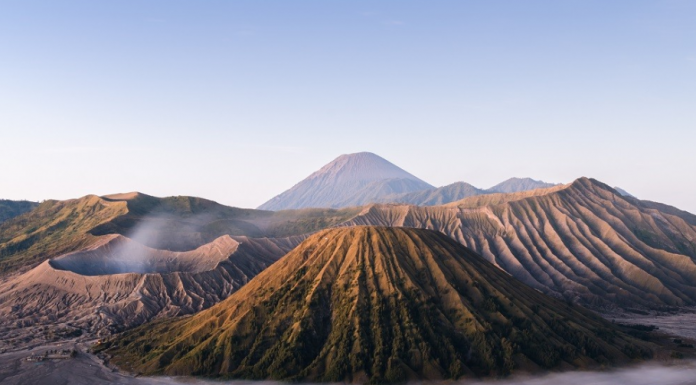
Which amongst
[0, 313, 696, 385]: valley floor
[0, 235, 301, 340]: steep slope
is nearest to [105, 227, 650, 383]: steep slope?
[0, 313, 696, 385]: valley floor

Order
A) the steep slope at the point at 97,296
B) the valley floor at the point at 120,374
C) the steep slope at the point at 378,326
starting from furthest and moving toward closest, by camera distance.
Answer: the steep slope at the point at 97,296
the steep slope at the point at 378,326
the valley floor at the point at 120,374

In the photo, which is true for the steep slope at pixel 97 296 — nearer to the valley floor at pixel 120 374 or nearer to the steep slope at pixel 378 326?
the steep slope at pixel 378 326

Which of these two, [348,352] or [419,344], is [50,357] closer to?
[348,352]

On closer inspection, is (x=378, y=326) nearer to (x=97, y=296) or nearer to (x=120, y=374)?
(x=120, y=374)

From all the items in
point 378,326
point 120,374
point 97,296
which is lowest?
point 120,374

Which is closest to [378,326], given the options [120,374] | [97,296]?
[120,374]

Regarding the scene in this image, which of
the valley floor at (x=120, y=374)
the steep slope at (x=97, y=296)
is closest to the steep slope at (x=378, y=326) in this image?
the valley floor at (x=120, y=374)

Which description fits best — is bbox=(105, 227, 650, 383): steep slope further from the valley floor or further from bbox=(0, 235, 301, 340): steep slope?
bbox=(0, 235, 301, 340): steep slope

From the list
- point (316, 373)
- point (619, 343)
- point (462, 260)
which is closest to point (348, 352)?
point (316, 373)

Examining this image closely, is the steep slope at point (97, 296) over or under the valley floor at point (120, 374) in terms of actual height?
over
